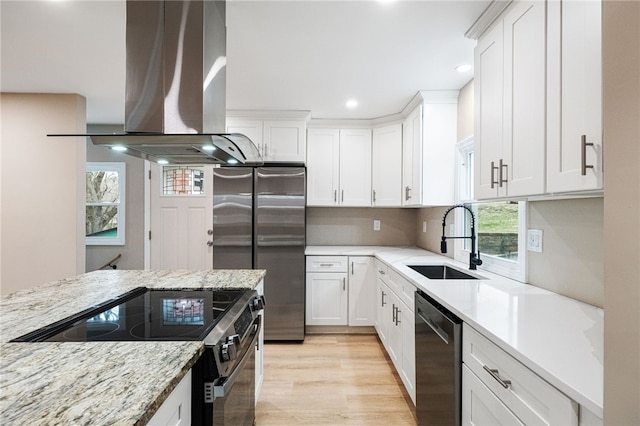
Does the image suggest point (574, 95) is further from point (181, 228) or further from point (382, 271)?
point (181, 228)

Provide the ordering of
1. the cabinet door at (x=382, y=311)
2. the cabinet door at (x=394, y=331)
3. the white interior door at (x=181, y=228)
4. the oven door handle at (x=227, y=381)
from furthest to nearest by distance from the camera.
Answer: the white interior door at (x=181, y=228), the cabinet door at (x=382, y=311), the cabinet door at (x=394, y=331), the oven door handle at (x=227, y=381)

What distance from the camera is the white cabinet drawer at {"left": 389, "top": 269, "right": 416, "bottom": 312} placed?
6.94 feet

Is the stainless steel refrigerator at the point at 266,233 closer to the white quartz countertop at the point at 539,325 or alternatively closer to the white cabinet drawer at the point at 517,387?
the white quartz countertop at the point at 539,325

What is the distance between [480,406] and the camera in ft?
4.08

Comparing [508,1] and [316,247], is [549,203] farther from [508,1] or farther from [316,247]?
[316,247]

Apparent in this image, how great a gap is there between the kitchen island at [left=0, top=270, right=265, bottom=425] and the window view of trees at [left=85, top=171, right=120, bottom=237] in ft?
11.1

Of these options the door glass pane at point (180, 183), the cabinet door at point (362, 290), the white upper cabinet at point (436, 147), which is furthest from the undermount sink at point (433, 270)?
the door glass pane at point (180, 183)

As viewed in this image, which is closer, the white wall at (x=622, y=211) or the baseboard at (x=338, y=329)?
the white wall at (x=622, y=211)

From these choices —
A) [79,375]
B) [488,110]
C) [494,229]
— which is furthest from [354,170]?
[79,375]

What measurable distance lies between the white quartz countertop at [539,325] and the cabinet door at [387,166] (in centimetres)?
163

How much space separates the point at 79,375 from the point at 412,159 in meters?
3.01

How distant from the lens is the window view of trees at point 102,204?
14.4 feet

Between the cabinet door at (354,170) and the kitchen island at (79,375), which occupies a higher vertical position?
the cabinet door at (354,170)

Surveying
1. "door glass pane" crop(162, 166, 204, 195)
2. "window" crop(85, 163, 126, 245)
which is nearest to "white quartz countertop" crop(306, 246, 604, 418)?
"door glass pane" crop(162, 166, 204, 195)
